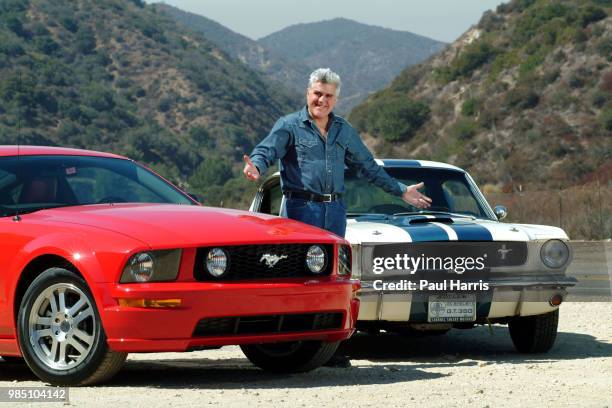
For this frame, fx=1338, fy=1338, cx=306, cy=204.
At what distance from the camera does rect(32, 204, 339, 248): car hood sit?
7191 millimetres

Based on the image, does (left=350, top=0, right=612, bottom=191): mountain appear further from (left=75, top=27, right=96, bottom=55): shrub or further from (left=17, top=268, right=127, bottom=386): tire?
(left=17, top=268, right=127, bottom=386): tire

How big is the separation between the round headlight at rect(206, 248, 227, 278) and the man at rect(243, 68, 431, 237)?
159 centimetres

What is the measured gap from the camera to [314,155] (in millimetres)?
8883

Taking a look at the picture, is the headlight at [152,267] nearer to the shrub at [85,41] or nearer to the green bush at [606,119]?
the green bush at [606,119]

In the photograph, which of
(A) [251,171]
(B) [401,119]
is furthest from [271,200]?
(B) [401,119]

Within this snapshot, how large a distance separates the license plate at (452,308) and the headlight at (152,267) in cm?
269

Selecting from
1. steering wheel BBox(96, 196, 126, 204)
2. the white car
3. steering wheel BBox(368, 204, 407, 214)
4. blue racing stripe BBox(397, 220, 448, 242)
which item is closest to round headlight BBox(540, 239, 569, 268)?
the white car

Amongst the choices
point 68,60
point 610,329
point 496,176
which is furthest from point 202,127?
point 610,329

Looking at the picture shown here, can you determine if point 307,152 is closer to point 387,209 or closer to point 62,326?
point 387,209

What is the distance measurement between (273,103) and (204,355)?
10970cm

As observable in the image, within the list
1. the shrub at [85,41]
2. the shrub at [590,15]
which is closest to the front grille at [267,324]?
the shrub at [590,15]

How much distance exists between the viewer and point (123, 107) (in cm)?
8806

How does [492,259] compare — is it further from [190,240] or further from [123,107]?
[123,107]

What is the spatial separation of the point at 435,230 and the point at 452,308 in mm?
557
